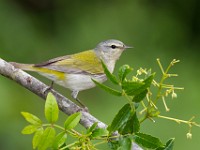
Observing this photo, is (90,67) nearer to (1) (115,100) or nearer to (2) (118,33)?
(1) (115,100)

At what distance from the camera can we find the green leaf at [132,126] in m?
1.60

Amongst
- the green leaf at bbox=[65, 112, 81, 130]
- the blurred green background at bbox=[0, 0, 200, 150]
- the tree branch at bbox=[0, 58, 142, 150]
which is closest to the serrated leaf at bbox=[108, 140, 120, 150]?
the green leaf at bbox=[65, 112, 81, 130]

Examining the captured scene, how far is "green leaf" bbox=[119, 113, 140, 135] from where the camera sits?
160 centimetres

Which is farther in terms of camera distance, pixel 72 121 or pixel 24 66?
pixel 24 66

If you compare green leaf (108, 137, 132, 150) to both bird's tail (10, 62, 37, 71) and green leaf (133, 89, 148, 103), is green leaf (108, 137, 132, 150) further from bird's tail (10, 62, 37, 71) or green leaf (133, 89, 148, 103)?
bird's tail (10, 62, 37, 71)

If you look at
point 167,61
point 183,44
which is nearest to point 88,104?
point 167,61

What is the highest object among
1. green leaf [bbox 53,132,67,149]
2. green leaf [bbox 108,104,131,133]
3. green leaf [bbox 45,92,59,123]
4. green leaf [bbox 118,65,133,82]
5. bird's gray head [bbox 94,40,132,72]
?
bird's gray head [bbox 94,40,132,72]

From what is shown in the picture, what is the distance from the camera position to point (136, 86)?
1521 mm

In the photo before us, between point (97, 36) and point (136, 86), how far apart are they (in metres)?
4.23

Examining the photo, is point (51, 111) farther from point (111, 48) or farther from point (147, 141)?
point (111, 48)

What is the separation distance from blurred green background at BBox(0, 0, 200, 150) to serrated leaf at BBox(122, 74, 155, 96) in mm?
3293

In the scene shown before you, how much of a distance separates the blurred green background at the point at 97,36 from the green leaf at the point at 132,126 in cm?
321

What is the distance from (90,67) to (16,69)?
2.84 ft

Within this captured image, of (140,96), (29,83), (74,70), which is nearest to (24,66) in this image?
(29,83)
